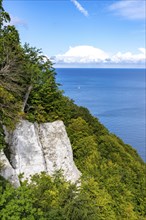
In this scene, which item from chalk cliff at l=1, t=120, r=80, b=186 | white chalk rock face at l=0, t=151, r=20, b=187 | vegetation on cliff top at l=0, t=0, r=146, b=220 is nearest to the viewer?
vegetation on cliff top at l=0, t=0, r=146, b=220

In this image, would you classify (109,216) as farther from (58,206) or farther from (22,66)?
(22,66)

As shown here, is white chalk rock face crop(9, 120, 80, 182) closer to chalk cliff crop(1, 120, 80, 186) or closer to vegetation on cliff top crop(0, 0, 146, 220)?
chalk cliff crop(1, 120, 80, 186)

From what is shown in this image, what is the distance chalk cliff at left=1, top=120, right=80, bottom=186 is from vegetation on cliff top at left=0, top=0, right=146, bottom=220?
945 mm

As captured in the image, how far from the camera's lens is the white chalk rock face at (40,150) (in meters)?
22.3

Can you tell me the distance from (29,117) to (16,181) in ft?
23.4

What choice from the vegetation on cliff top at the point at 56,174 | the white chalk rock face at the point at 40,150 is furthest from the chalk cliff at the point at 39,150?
the vegetation on cliff top at the point at 56,174

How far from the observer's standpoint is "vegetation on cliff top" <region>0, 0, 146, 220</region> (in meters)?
15.1

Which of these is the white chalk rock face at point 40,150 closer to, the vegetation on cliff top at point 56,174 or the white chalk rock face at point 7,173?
the vegetation on cliff top at point 56,174

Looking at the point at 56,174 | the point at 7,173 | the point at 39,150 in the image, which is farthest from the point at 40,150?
the point at 7,173

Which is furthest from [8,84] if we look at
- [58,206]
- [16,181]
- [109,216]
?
[109,216]

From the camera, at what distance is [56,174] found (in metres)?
23.2

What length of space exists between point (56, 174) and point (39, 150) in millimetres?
2508

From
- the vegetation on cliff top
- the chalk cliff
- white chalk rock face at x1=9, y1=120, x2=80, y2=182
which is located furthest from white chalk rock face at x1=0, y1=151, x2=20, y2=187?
white chalk rock face at x1=9, y1=120, x2=80, y2=182

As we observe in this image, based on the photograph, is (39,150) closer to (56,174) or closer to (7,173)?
(56,174)
